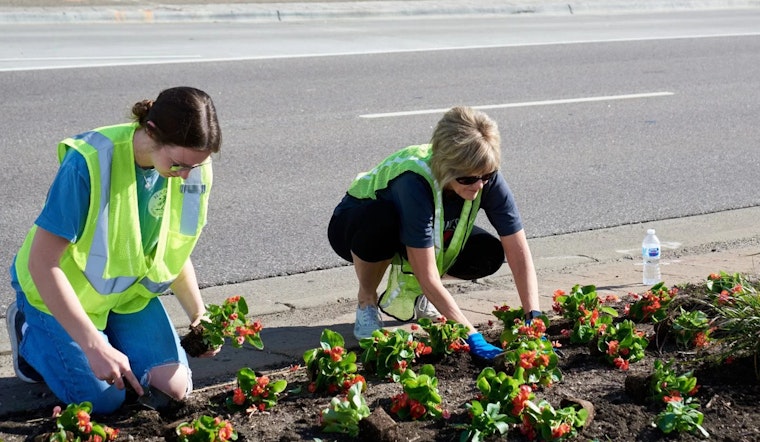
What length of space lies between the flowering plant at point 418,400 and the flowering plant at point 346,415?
0.15 meters

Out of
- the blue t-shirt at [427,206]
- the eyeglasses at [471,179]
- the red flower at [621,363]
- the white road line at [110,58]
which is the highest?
the white road line at [110,58]

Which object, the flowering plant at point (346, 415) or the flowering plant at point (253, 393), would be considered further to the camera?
the flowering plant at point (253, 393)

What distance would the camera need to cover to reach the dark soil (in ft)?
10.3

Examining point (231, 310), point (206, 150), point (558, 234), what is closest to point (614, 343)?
point (231, 310)

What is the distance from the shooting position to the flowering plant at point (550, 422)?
301 cm

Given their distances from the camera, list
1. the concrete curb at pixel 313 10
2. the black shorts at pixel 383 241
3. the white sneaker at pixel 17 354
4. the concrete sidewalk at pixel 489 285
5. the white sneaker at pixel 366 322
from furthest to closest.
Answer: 1. the concrete curb at pixel 313 10
2. the white sneaker at pixel 366 322
3. the black shorts at pixel 383 241
4. the concrete sidewalk at pixel 489 285
5. the white sneaker at pixel 17 354

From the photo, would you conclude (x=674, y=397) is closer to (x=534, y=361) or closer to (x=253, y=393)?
(x=534, y=361)

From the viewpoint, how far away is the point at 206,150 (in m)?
3.21

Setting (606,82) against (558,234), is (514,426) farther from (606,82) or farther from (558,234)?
(606,82)

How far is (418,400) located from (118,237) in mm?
1079

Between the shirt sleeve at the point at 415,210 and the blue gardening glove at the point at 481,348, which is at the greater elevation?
the shirt sleeve at the point at 415,210

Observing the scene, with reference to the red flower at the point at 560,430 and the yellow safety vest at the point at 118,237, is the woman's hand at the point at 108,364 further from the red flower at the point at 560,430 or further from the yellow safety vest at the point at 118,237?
the red flower at the point at 560,430

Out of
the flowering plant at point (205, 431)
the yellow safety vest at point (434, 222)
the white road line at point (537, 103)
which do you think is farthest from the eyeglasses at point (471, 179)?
the white road line at point (537, 103)

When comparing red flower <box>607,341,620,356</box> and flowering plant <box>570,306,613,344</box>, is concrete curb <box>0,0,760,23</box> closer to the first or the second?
flowering plant <box>570,306,613,344</box>
